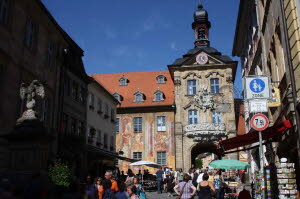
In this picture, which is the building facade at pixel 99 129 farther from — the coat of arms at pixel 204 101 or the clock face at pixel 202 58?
the clock face at pixel 202 58

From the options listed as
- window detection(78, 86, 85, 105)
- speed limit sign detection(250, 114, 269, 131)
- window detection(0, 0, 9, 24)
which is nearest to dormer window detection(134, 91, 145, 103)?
window detection(78, 86, 85, 105)

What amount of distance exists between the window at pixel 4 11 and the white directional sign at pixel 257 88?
10882 mm

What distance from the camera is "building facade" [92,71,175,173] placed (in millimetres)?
37438

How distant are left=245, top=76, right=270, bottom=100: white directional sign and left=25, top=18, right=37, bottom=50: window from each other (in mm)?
12077

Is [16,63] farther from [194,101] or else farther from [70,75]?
[194,101]

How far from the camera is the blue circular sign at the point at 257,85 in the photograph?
356 inches

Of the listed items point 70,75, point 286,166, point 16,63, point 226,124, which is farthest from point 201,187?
point 226,124

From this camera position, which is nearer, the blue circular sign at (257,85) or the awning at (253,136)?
the blue circular sign at (257,85)

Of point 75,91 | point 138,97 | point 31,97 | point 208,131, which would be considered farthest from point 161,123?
point 31,97

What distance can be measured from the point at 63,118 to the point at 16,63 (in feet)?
21.3

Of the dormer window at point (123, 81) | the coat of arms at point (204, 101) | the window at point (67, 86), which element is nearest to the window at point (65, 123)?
the window at point (67, 86)

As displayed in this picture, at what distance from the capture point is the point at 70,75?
23.4 m

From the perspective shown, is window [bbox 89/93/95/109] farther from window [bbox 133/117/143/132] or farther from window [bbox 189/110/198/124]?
window [bbox 189/110/198/124]

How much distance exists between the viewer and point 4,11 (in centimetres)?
1503
